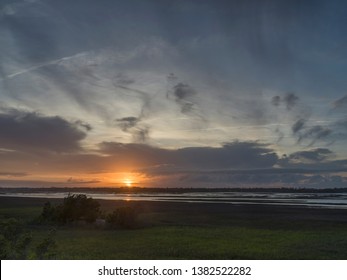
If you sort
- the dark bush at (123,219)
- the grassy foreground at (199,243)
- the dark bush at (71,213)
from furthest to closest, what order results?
1. the dark bush at (71,213)
2. the dark bush at (123,219)
3. the grassy foreground at (199,243)

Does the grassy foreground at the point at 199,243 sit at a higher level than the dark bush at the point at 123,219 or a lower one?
lower

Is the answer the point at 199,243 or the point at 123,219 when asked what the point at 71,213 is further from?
the point at 199,243

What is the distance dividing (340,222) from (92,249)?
1510 inches

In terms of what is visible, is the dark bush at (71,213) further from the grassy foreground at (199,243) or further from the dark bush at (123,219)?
the grassy foreground at (199,243)

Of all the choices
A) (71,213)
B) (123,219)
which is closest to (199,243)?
(123,219)

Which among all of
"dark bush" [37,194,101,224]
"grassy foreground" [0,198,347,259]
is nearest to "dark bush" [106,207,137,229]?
"grassy foreground" [0,198,347,259]

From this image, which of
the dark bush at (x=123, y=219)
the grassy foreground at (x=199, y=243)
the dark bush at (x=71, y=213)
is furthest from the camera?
the dark bush at (x=71, y=213)

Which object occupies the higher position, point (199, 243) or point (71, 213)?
point (71, 213)

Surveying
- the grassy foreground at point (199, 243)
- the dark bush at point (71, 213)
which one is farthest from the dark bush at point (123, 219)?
the dark bush at point (71, 213)

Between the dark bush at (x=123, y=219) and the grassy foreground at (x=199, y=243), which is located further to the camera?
the dark bush at (x=123, y=219)

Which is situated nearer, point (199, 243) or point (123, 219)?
point (199, 243)

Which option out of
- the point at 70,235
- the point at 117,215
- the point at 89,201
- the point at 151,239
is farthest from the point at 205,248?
the point at 89,201

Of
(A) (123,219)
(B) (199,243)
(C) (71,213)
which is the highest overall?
(C) (71,213)
